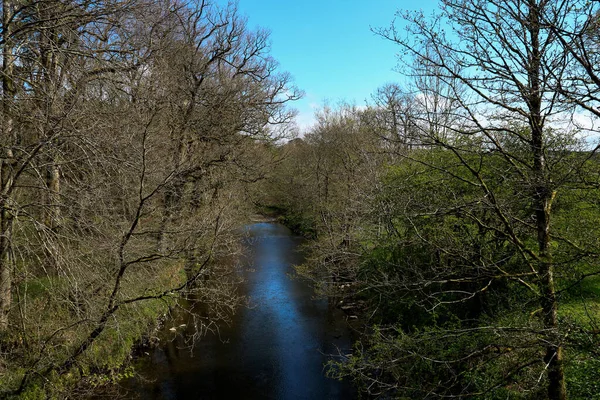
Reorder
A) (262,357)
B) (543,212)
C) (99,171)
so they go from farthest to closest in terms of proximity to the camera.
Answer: (262,357) → (99,171) → (543,212)

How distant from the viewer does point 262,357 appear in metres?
10.7

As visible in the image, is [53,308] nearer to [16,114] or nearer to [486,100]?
[16,114]

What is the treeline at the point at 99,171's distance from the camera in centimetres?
567

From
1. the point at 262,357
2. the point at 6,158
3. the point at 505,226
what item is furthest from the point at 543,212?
the point at 262,357

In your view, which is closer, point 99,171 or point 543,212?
point 543,212

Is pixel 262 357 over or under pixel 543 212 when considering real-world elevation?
under

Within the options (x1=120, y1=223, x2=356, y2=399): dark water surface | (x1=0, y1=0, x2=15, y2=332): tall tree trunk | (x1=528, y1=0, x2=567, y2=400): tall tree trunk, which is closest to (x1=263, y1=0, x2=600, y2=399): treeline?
(x1=528, y1=0, x2=567, y2=400): tall tree trunk

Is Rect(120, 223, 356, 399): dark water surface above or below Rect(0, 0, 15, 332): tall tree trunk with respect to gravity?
below

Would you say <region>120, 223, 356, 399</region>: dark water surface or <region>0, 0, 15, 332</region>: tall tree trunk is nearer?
<region>0, 0, 15, 332</region>: tall tree trunk

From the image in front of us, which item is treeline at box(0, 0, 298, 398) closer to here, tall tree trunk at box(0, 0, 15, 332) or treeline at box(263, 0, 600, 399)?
tall tree trunk at box(0, 0, 15, 332)

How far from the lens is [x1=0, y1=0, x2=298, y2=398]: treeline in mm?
5668

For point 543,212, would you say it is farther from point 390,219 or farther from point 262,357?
point 262,357

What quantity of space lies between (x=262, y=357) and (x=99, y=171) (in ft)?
21.0

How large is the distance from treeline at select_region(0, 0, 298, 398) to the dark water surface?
104cm
